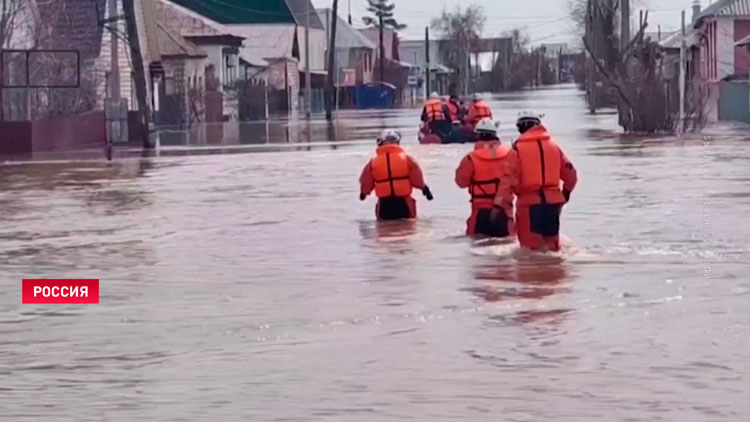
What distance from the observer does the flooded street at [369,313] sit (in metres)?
9.88

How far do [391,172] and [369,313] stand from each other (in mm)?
7134

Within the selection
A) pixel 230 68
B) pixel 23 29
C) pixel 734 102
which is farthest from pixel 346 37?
pixel 23 29

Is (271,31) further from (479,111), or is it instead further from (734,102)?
(479,111)

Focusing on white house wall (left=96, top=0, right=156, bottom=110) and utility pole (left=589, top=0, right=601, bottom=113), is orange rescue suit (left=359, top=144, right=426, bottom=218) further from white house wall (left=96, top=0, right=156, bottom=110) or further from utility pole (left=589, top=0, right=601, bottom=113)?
utility pole (left=589, top=0, right=601, bottom=113)

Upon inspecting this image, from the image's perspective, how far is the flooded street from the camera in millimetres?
9883

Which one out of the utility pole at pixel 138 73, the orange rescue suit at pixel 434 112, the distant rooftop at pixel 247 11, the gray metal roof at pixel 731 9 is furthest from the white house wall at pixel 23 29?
the distant rooftop at pixel 247 11

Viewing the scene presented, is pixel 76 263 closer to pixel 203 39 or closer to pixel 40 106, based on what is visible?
pixel 40 106

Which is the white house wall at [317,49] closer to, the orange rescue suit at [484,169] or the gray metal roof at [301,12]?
the gray metal roof at [301,12]

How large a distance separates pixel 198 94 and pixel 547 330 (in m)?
60.6

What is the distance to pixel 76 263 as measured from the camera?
17.5 meters

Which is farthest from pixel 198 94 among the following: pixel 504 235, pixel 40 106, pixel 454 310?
pixel 454 310

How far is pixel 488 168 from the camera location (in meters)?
18.6

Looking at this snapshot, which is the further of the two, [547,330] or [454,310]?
[454,310]

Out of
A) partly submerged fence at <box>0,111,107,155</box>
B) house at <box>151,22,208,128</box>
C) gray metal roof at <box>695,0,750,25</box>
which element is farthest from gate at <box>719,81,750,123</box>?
partly submerged fence at <box>0,111,107,155</box>
